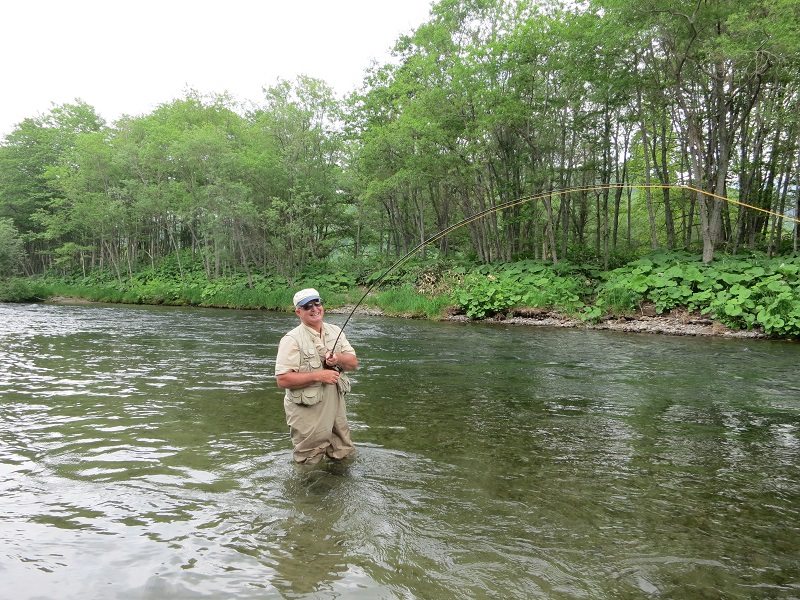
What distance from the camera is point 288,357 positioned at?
3.58 m

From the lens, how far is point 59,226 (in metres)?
33.7

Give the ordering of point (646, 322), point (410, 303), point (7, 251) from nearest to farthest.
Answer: point (646, 322), point (410, 303), point (7, 251)

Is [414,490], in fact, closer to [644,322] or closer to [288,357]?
[288,357]

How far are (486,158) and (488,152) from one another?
0.40m

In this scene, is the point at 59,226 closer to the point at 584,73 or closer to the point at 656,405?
the point at 584,73

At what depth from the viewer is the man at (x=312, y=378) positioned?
359cm

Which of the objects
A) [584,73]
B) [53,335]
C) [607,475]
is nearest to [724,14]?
[584,73]

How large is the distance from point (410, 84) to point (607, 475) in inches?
813

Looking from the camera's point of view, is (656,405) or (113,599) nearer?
(113,599)

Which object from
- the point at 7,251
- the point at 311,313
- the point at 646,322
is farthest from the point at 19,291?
the point at 646,322

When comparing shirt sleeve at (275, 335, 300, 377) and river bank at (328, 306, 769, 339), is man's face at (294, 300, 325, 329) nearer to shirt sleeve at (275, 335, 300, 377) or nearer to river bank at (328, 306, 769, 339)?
shirt sleeve at (275, 335, 300, 377)

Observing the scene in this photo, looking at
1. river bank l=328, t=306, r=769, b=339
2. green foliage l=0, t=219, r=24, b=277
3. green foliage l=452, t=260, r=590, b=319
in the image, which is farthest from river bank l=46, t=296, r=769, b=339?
green foliage l=0, t=219, r=24, b=277

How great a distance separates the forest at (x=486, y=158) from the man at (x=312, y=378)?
4.15 m

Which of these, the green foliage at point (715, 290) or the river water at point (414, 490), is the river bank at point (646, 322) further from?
the river water at point (414, 490)
